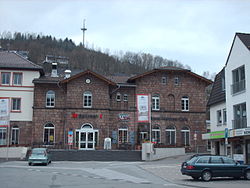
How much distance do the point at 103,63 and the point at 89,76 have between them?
52.1 m

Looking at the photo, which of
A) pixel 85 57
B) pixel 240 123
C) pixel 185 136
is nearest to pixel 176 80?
pixel 185 136

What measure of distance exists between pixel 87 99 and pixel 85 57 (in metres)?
55.0

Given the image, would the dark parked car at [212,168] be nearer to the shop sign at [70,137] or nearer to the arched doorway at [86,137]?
the shop sign at [70,137]

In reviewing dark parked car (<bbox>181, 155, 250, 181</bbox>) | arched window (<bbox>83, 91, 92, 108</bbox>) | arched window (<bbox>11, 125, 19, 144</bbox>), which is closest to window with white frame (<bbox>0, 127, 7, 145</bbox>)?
arched window (<bbox>11, 125, 19, 144</bbox>)

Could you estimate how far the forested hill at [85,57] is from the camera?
8844 cm

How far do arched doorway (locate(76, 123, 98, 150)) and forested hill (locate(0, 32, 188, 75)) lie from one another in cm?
4449

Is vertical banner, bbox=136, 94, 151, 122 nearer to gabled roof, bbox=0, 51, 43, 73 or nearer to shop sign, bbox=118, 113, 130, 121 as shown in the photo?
shop sign, bbox=118, 113, 130, 121

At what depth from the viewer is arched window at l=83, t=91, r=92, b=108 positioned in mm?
40531

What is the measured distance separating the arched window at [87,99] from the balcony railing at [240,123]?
17.7m

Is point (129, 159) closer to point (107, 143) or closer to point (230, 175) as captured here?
point (107, 143)

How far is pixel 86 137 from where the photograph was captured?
39.9 meters

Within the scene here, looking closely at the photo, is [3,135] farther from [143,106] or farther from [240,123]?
[240,123]

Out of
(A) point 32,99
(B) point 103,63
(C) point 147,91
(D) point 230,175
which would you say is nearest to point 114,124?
(C) point 147,91

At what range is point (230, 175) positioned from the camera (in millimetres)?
18938
